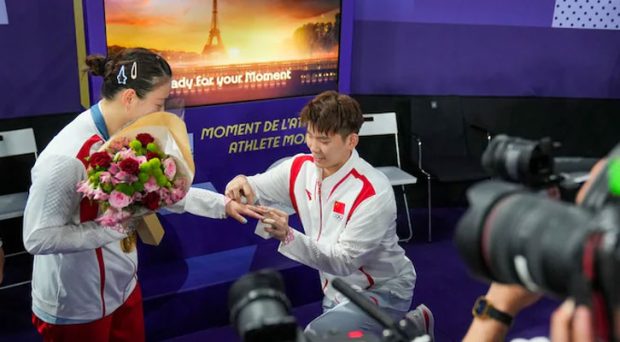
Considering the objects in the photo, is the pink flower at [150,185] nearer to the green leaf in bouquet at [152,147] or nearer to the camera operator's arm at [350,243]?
the green leaf in bouquet at [152,147]

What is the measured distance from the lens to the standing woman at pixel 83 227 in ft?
7.89

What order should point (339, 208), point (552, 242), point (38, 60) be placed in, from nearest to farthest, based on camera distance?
point (552, 242)
point (339, 208)
point (38, 60)

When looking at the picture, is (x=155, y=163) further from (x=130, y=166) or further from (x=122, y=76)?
(x=122, y=76)

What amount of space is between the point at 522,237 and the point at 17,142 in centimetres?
419

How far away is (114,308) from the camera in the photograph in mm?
2719

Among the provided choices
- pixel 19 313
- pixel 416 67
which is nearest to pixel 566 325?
pixel 19 313

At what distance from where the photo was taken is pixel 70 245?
241 cm

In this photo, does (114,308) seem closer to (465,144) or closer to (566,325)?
(566,325)

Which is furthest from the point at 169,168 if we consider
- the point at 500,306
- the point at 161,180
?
the point at 500,306

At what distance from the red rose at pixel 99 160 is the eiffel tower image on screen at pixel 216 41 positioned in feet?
6.20

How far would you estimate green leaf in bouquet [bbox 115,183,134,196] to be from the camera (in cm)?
242

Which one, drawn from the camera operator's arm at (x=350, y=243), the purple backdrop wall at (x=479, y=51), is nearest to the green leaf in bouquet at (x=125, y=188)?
the camera operator's arm at (x=350, y=243)

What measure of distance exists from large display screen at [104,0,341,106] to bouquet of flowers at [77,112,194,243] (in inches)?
53.3

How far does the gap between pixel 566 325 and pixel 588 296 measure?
0.19 meters
